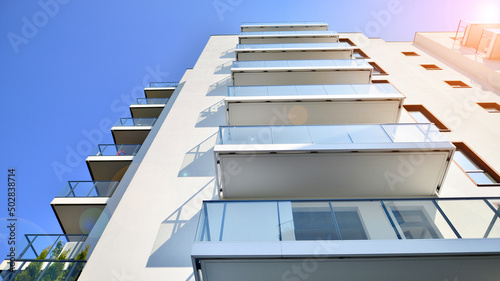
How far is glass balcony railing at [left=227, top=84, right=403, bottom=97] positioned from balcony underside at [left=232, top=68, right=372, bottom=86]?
236 cm

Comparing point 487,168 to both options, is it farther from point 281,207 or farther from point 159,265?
point 159,265

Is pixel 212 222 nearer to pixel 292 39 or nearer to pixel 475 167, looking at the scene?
pixel 475 167

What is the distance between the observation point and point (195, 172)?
8.43m

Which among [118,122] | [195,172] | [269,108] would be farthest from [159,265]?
[118,122]

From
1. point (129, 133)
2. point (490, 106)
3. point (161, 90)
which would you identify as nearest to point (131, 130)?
point (129, 133)

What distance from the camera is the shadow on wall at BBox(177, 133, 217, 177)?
8398 millimetres

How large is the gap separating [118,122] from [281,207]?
10657mm

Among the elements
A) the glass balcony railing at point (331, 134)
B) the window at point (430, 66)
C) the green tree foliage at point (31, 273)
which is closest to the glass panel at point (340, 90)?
the glass balcony railing at point (331, 134)

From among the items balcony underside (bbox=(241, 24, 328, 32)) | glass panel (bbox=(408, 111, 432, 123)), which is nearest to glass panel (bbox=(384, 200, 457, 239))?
glass panel (bbox=(408, 111, 432, 123))

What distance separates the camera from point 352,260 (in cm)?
432

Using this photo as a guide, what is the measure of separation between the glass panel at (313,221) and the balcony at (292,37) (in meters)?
13.9

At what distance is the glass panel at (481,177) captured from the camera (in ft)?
25.3

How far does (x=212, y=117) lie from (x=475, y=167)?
9.38 meters

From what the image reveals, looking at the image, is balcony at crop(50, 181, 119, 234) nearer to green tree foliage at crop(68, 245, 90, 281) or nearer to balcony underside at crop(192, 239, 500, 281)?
green tree foliage at crop(68, 245, 90, 281)
